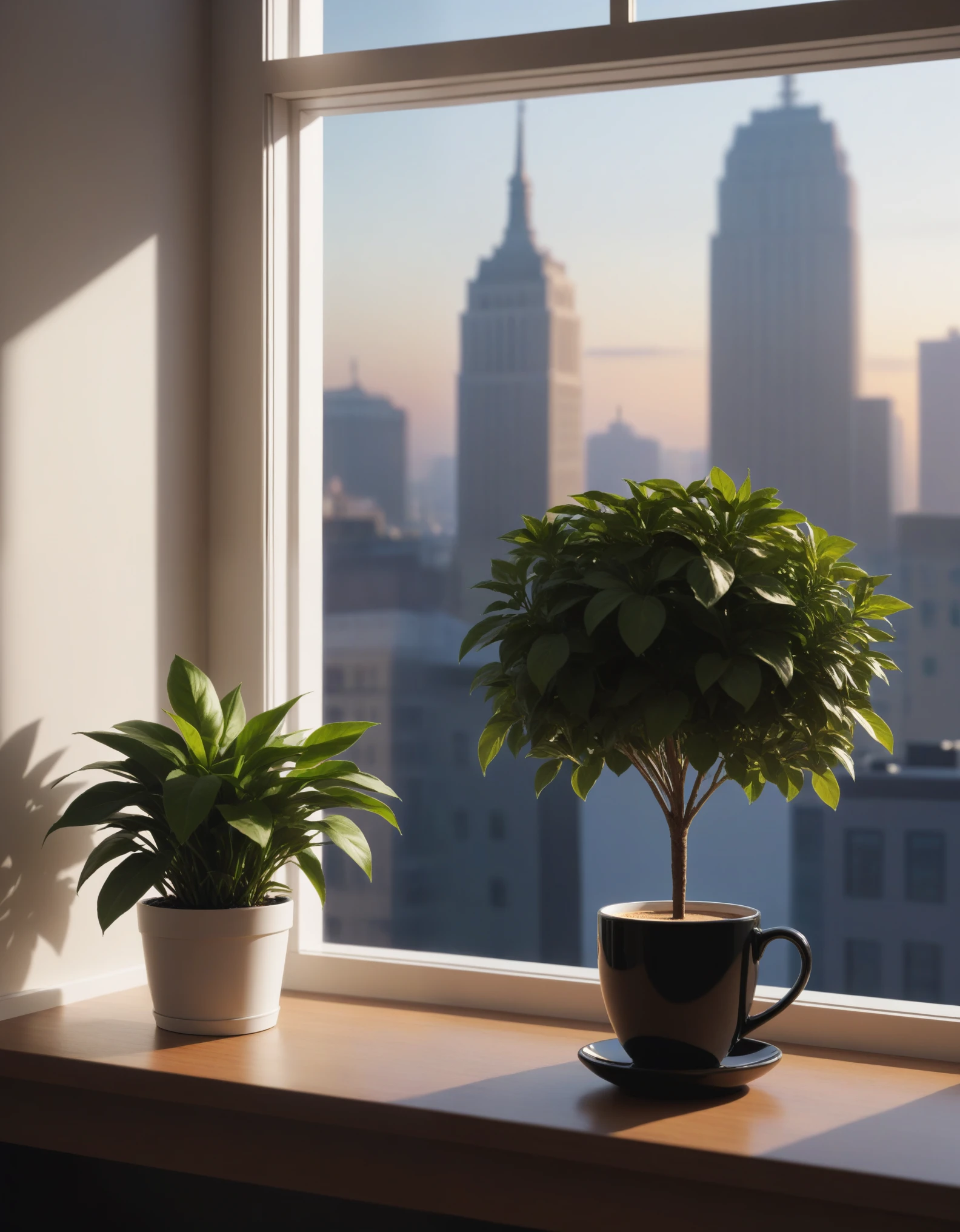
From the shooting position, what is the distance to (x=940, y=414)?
310 inches

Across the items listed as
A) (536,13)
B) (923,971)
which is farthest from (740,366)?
(536,13)

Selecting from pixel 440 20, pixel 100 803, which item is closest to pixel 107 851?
pixel 100 803

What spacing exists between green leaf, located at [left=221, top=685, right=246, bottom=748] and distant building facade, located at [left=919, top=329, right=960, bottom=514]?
7.18m

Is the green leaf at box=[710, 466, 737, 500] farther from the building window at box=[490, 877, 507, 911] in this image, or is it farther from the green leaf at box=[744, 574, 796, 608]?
the building window at box=[490, 877, 507, 911]

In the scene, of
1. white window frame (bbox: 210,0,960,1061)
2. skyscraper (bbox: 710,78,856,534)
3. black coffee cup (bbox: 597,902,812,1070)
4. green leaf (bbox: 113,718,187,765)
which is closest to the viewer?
black coffee cup (bbox: 597,902,812,1070)

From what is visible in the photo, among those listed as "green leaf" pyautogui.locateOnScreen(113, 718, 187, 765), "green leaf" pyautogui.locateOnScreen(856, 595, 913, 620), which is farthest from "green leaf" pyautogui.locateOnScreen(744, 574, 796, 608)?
"green leaf" pyautogui.locateOnScreen(113, 718, 187, 765)

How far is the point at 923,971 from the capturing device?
941 centimetres

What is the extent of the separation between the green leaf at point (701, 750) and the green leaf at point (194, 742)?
0.57 meters

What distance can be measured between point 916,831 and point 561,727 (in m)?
9.21

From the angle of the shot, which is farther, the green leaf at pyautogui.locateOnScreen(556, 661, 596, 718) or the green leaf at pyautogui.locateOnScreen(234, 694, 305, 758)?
the green leaf at pyautogui.locateOnScreen(234, 694, 305, 758)

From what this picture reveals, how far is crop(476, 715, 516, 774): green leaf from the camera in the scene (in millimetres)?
1174

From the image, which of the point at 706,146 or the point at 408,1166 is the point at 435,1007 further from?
the point at 706,146

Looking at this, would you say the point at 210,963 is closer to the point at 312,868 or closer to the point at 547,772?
the point at 312,868

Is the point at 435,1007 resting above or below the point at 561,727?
below
